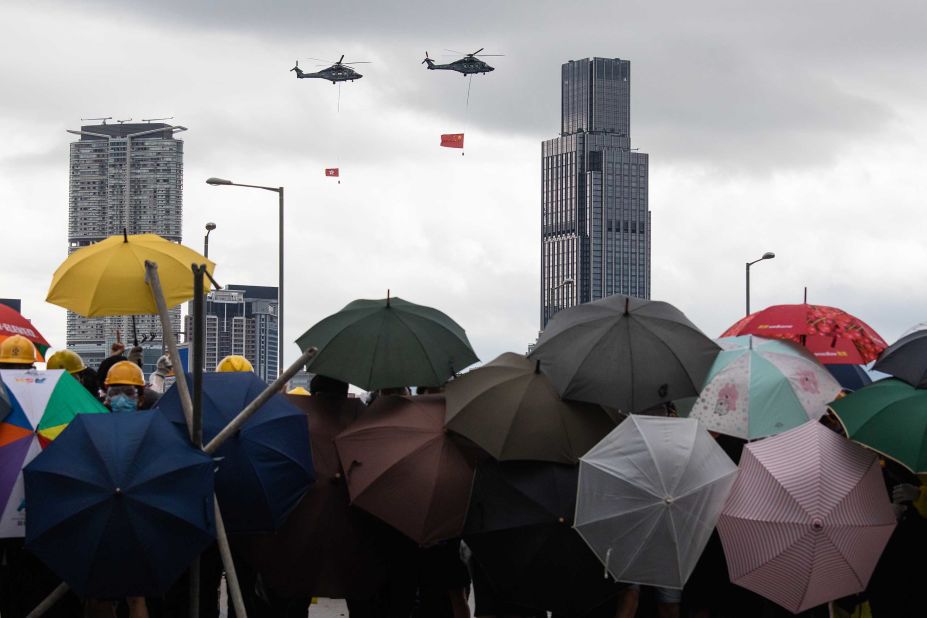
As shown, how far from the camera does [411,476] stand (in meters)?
11.5

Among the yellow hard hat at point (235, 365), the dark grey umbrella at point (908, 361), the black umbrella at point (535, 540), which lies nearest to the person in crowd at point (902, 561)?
the dark grey umbrella at point (908, 361)

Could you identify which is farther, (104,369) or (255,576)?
(104,369)

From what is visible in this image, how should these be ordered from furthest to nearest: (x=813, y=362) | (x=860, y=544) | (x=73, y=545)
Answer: (x=813, y=362) < (x=860, y=544) < (x=73, y=545)

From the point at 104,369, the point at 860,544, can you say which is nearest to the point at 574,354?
the point at 860,544

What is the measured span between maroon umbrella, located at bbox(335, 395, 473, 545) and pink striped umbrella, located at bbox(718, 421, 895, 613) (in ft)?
6.67

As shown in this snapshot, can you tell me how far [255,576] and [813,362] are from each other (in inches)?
192

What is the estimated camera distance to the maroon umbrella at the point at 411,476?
11.5 meters

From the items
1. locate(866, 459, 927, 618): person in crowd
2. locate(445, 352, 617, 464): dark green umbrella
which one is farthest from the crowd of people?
locate(445, 352, 617, 464): dark green umbrella

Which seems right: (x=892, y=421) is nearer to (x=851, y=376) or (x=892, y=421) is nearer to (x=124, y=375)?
(x=851, y=376)

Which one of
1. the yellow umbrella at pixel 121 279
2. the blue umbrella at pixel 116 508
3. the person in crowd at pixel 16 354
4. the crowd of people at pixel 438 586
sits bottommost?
the crowd of people at pixel 438 586

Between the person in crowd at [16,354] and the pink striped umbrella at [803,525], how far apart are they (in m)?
5.65

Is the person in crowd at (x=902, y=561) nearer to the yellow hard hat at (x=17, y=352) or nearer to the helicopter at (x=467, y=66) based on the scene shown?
the yellow hard hat at (x=17, y=352)

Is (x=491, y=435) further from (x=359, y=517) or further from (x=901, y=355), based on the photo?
(x=901, y=355)

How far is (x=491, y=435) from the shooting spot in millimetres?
11289
